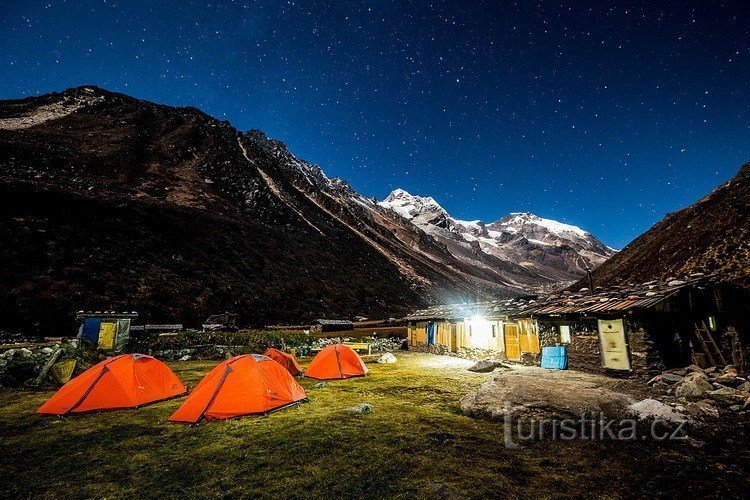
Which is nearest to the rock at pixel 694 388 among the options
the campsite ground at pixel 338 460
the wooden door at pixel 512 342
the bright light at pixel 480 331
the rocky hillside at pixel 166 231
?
the campsite ground at pixel 338 460

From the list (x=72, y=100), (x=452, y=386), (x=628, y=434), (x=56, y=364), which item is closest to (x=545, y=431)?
(x=628, y=434)

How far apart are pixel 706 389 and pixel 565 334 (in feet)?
21.6

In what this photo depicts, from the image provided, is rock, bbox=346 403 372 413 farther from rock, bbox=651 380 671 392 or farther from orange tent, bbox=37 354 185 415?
rock, bbox=651 380 671 392

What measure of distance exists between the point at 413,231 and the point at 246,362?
454ft

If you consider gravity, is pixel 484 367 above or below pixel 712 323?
below

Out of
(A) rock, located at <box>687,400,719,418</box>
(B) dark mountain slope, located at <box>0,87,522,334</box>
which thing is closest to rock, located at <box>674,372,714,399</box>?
(A) rock, located at <box>687,400,719,418</box>

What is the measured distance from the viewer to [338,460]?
5836 mm

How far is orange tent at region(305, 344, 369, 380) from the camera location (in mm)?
14664

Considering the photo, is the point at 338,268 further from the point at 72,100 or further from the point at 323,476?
the point at 72,100

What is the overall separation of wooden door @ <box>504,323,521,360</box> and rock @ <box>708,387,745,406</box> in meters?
9.95

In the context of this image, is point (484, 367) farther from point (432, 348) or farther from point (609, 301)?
point (432, 348)

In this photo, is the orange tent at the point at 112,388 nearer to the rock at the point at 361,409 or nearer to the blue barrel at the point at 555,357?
the rock at the point at 361,409

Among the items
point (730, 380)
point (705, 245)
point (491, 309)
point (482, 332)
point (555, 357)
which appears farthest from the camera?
point (705, 245)

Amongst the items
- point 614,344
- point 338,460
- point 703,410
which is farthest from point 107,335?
point 703,410
